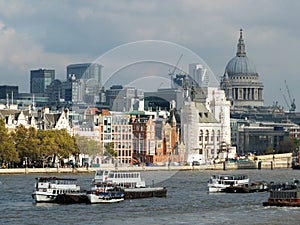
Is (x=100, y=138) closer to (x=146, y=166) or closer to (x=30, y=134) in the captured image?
(x=30, y=134)

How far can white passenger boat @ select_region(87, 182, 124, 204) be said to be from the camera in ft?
226

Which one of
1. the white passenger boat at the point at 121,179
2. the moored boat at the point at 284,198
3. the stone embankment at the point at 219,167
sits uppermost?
the stone embankment at the point at 219,167

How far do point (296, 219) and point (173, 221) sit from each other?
7.03m

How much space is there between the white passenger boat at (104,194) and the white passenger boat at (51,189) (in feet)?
5.55

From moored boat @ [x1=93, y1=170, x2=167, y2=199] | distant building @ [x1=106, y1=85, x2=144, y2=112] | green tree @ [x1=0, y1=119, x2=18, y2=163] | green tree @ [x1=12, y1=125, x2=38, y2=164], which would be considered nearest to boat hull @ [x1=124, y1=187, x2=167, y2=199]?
moored boat @ [x1=93, y1=170, x2=167, y2=199]

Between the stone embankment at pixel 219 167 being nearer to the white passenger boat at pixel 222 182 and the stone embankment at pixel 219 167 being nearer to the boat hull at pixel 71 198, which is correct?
the white passenger boat at pixel 222 182

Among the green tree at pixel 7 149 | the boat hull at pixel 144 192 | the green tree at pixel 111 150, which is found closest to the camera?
the boat hull at pixel 144 192

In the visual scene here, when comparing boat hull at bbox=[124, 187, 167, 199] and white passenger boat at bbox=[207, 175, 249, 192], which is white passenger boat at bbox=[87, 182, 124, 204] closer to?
boat hull at bbox=[124, 187, 167, 199]

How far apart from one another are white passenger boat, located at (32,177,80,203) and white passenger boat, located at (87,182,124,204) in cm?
169

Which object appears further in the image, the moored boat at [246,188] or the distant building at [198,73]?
the distant building at [198,73]

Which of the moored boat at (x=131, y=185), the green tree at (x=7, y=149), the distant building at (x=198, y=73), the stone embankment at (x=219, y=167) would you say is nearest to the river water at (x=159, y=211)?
the moored boat at (x=131, y=185)

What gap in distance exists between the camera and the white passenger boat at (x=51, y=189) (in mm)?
70019

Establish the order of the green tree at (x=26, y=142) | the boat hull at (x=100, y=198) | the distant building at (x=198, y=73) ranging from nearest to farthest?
the boat hull at (x=100, y=198) < the distant building at (x=198, y=73) < the green tree at (x=26, y=142)

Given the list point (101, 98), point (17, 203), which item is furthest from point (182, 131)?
point (17, 203)
